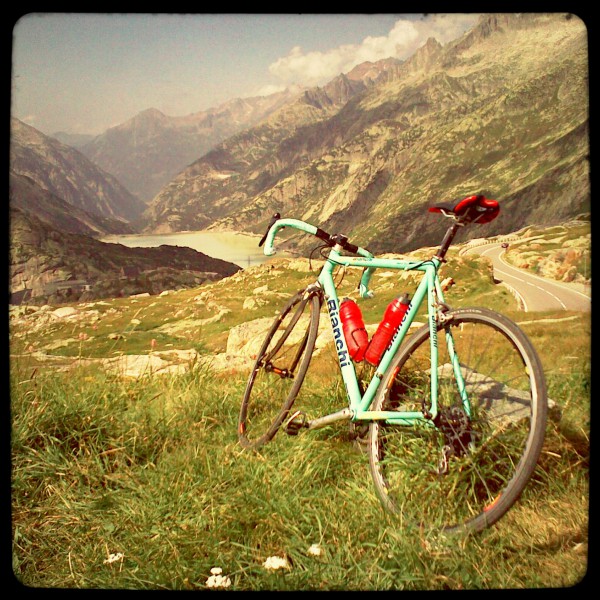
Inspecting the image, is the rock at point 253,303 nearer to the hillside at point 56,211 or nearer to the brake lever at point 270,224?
the brake lever at point 270,224

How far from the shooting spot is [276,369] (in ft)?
13.4

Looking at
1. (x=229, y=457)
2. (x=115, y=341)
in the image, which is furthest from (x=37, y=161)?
(x=229, y=457)

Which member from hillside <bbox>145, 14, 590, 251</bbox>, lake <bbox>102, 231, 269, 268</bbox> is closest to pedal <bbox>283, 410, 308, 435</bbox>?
lake <bbox>102, 231, 269, 268</bbox>

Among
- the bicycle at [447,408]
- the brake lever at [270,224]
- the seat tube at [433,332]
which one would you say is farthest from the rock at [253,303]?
the seat tube at [433,332]

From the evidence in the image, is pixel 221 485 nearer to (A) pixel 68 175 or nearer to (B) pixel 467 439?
(B) pixel 467 439

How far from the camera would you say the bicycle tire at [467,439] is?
280 centimetres

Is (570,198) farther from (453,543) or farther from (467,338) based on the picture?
(453,543)

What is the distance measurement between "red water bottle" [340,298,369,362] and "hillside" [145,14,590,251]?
0.55 metres

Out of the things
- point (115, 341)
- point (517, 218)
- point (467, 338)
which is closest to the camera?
point (467, 338)

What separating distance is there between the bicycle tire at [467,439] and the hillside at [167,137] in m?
2.00

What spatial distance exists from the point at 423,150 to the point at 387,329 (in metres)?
1.42

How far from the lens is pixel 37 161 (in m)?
3.72

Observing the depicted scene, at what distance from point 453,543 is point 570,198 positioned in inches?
76.2

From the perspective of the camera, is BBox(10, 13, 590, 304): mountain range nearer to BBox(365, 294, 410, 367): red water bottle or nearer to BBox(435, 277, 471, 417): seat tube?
BBox(365, 294, 410, 367): red water bottle
